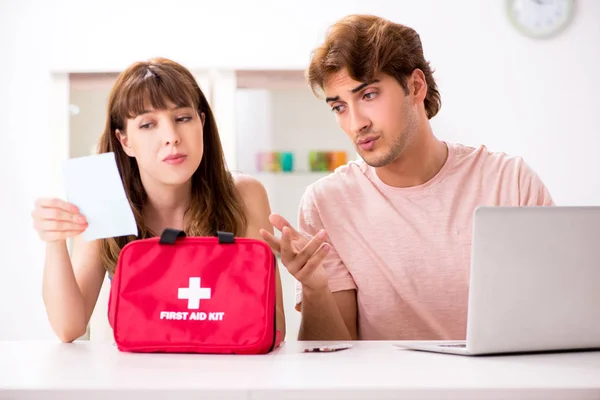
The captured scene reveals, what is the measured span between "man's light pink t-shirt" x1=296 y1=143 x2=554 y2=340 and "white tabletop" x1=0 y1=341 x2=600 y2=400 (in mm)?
555

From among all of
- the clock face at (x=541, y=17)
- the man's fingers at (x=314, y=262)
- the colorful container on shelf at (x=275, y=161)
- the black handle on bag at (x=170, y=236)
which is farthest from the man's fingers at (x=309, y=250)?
the clock face at (x=541, y=17)

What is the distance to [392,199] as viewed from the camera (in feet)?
6.15

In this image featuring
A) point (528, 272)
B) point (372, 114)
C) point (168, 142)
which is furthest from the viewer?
point (372, 114)

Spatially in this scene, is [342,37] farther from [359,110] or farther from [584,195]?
[584,195]

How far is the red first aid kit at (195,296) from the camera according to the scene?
4.04ft

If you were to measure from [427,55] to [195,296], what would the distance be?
2772 mm

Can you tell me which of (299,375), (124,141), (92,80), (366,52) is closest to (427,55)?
(92,80)

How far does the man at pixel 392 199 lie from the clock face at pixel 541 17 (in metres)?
2.05

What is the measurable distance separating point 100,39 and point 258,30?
830 mm

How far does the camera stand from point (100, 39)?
375 cm

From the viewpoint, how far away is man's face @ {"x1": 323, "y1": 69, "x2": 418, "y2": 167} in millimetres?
1835

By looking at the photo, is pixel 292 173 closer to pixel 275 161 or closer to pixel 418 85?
pixel 275 161

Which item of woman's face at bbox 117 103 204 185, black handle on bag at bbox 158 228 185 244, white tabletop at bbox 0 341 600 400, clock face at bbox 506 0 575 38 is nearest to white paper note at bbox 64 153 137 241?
black handle on bag at bbox 158 228 185 244

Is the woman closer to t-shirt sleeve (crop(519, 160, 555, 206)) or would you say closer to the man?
the man
